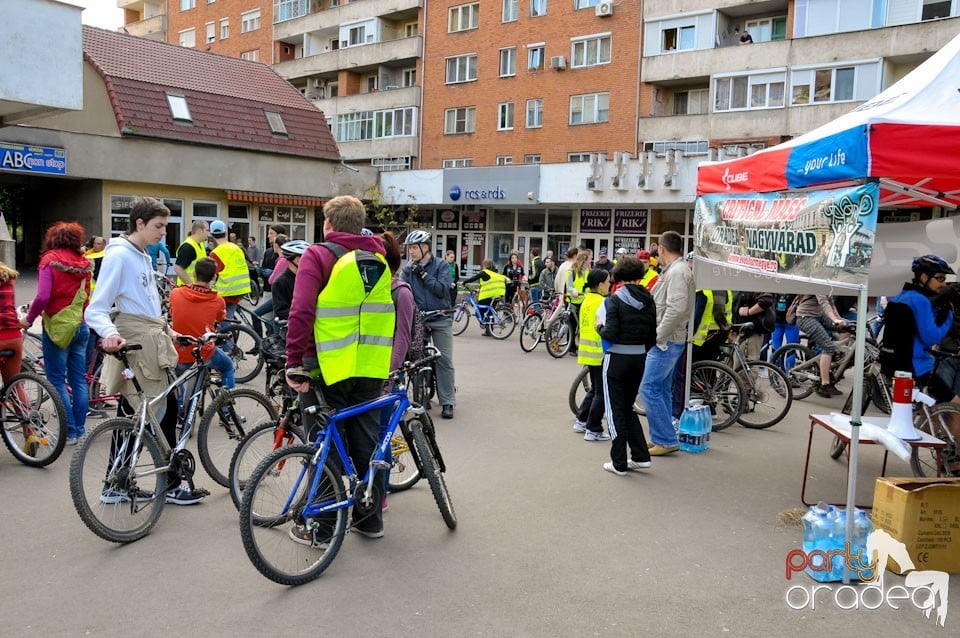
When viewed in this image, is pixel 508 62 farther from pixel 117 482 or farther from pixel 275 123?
pixel 117 482

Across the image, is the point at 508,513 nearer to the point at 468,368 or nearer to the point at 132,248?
the point at 132,248

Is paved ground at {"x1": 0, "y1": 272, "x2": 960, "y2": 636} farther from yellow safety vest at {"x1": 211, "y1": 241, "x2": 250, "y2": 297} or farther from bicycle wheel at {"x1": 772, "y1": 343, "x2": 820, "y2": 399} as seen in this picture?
yellow safety vest at {"x1": 211, "y1": 241, "x2": 250, "y2": 297}

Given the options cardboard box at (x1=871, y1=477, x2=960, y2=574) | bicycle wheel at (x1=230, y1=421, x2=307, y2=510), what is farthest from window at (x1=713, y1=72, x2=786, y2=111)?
bicycle wheel at (x1=230, y1=421, x2=307, y2=510)

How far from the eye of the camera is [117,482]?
4691 millimetres

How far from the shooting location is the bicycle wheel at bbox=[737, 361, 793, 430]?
8.52 meters

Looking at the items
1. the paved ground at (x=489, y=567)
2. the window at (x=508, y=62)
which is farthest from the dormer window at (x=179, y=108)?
the paved ground at (x=489, y=567)

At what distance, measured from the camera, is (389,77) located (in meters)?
43.5

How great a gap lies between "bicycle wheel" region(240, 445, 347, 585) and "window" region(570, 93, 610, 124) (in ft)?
104

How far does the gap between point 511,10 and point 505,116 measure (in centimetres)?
492

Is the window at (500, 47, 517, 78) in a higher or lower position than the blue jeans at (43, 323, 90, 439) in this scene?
higher

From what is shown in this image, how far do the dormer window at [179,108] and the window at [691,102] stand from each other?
19.5 meters

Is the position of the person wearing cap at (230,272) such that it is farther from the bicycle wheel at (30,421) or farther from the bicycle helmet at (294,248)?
the bicycle wheel at (30,421)

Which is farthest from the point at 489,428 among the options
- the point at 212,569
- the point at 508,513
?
the point at 212,569

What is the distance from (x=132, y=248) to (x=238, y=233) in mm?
28362
